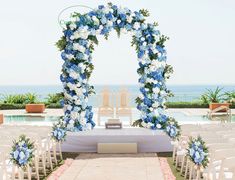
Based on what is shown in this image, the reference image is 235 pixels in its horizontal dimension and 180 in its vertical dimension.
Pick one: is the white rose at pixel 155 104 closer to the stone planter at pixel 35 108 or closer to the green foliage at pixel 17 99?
the stone planter at pixel 35 108

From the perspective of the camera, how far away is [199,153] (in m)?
8.30

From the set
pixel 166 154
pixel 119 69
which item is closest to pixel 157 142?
pixel 166 154

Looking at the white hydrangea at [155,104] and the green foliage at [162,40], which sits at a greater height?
the green foliage at [162,40]

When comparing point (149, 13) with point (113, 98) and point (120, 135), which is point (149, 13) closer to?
point (120, 135)

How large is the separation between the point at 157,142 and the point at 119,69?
97373 millimetres

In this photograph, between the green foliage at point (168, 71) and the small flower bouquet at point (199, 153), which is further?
the green foliage at point (168, 71)

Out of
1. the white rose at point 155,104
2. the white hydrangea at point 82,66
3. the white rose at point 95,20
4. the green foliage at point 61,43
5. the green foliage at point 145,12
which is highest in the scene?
the green foliage at point 145,12

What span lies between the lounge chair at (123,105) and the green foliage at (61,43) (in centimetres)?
538

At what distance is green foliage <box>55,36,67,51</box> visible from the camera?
13.9 metres

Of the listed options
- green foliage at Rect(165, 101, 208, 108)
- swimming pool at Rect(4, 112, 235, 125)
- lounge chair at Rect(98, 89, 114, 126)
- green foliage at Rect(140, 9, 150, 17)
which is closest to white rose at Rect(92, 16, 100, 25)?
green foliage at Rect(140, 9, 150, 17)

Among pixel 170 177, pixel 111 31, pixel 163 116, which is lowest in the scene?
pixel 170 177

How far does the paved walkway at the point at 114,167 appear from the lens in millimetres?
10000

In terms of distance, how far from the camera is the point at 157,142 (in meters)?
13.3

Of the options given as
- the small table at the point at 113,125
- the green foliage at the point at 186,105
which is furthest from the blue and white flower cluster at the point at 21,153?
the green foliage at the point at 186,105
